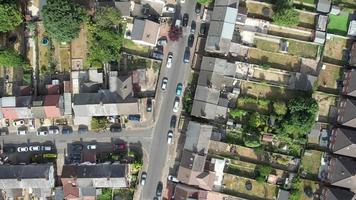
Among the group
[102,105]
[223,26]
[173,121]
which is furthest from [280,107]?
[102,105]

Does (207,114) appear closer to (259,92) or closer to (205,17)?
(259,92)

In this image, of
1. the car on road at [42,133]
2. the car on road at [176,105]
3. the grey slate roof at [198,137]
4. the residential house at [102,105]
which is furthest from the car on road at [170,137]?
the car on road at [42,133]

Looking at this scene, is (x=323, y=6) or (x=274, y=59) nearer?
(x=323, y=6)

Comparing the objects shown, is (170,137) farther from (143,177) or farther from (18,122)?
(18,122)

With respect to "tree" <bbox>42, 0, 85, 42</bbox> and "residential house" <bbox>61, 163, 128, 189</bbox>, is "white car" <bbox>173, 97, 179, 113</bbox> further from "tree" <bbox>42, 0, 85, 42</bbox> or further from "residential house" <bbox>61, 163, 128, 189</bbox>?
"tree" <bbox>42, 0, 85, 42</bbox>

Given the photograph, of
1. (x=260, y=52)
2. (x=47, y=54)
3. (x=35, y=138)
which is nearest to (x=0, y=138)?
Answer: (x=35, y=138)

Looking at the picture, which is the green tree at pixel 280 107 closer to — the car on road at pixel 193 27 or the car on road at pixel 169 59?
the car on road at pixel 193 27
